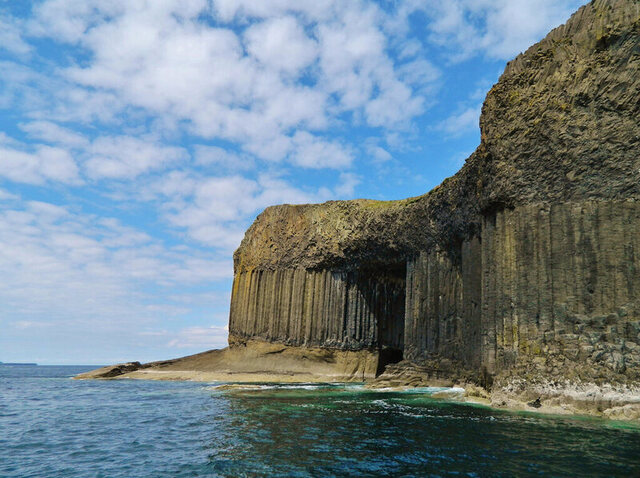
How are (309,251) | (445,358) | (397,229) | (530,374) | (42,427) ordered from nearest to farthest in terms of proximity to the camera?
1. (42,427)
2. (530,374)
3. (445,358)
4. (397,229)
5. (309,251)

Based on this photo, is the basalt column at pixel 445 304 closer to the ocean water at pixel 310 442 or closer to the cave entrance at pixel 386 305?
the cave entrance at pixel 386 305

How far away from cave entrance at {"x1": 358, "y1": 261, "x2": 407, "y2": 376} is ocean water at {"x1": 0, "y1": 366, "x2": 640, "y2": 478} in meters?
21.2

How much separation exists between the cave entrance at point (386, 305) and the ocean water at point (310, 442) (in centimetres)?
2117

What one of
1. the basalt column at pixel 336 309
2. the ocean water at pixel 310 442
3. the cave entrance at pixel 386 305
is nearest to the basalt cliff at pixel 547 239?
the ocean water at pixel 310 442

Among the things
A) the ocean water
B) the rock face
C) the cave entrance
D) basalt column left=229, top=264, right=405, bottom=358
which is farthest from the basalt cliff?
basalt column left=229, top=264, right=405, bottom=358

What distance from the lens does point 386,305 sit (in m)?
46.6

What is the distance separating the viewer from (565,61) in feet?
78.5

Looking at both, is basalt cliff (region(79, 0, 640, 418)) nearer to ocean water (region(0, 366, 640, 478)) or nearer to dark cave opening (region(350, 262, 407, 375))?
ocean water (region(0, 366, 640, 478))

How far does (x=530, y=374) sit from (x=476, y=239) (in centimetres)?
983

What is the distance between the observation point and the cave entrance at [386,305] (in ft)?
151

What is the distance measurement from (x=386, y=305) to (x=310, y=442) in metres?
32.2

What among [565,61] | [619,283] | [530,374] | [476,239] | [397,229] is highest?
[565,61]

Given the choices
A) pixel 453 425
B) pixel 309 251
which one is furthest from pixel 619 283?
pixel 309 251

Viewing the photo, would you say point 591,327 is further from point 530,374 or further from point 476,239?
point 476,239
